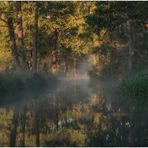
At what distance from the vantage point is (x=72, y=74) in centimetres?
9600

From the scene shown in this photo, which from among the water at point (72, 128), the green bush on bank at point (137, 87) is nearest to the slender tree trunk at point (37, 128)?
the water at point (72, 128)

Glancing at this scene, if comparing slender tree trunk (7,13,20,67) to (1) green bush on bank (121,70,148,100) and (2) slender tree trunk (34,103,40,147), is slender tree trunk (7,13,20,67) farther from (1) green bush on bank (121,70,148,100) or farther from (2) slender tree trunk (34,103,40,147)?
(2) slender tree trunk (34,103,40,147)

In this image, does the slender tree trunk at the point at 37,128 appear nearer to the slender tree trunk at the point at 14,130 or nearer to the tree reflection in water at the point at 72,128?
the tree reflection in water at the point at 72,128

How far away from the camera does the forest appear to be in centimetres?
1271

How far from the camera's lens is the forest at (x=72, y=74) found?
12.7 metres

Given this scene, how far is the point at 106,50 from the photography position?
2472 inches

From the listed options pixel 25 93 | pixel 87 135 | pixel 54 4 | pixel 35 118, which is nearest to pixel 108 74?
pixel 54 4

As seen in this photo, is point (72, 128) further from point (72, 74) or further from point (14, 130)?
point (72, 74)

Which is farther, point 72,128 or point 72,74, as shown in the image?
point 72,74

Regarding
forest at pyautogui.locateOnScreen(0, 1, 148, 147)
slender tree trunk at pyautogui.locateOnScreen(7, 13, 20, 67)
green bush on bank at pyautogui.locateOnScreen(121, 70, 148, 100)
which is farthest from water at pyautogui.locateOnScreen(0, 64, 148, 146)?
slender tree trunk at pyautogui.locateOnScreen(7, 13, 20, 67)

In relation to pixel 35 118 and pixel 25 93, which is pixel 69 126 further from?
pixel 25 93

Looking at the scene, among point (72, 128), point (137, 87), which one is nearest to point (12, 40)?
point (137, 87)

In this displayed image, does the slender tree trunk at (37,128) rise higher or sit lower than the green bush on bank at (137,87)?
higher

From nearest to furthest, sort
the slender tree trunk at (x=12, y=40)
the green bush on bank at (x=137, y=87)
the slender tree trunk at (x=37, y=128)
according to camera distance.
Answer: the slender tree trunk at (x=37, y=128) → the green bush on bank at (x=137, y=87) → the slender tree trunk at (x=12, y=40)
